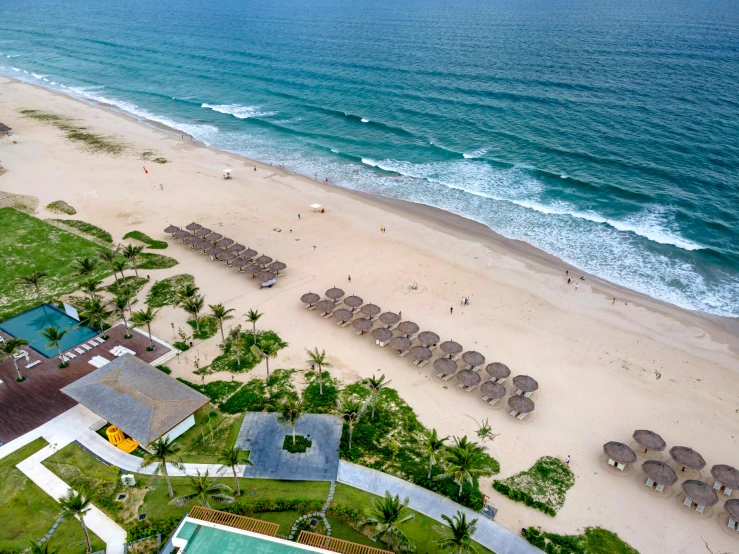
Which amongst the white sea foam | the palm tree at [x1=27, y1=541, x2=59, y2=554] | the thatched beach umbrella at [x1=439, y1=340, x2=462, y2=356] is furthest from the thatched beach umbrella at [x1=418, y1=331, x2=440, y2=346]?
the white sea foam

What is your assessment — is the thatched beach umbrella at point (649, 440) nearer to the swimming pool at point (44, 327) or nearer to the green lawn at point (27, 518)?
the green lawn at point (27, 518)

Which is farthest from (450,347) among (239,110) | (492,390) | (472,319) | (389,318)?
(239,110)

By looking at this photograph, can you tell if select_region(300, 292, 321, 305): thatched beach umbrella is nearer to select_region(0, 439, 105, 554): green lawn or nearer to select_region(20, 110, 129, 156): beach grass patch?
select_region(0, 439, 105, 554): green lawn

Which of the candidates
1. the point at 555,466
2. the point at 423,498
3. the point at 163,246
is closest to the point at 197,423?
the point at 423,498

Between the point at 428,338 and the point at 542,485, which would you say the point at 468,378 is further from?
the point at 542,485

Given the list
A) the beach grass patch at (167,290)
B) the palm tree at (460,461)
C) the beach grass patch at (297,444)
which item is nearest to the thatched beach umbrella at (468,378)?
the palm tree at (460,461)

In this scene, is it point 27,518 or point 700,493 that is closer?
point 27,518

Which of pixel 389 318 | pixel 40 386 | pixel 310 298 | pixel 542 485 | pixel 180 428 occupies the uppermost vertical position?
pixel 310 298
